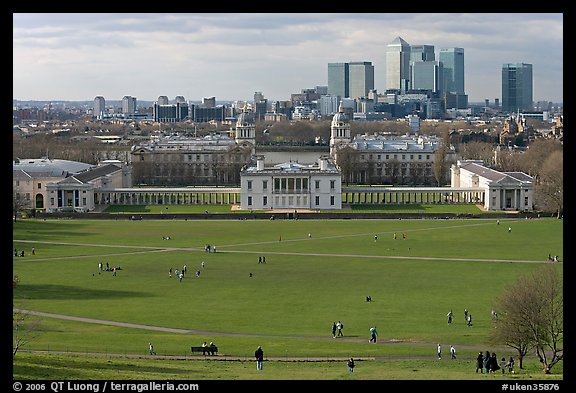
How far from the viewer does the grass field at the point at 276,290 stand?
2602 cm

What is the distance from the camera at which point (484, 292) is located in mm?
37656

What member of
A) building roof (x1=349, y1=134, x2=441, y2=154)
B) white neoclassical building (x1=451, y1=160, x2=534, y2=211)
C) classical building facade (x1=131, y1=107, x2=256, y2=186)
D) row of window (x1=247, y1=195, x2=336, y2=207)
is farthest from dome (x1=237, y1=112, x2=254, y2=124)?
white neoclassical building (x1=451, y1=160, x2=534, y2=211)

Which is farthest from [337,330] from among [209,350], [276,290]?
[276,290]

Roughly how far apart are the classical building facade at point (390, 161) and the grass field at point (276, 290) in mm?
28075

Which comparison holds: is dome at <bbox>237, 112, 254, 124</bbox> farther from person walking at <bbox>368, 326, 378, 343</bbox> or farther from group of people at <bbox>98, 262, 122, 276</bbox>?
person walking at <bbox>368, 326, 378, 343</bbox>

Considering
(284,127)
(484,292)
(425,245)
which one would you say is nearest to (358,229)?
(425,245)

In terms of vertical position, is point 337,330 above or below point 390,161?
below

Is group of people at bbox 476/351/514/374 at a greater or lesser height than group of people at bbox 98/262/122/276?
greater

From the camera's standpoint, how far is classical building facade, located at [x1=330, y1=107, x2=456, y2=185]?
91250 millimetres

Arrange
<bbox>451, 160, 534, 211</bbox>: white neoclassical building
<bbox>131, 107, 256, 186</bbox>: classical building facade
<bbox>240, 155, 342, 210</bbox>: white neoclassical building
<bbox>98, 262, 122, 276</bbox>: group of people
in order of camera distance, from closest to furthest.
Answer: <bbox>98, 262, 122, 276</bbox>: group of people, <bbox>451, 160, 534, 211</bbox>: white neoclassical building, <bbox>240, 155, 342, 210</bbox>: white neoclassical building, <bbox>131, 107, 256, 186</bbox>: classical building facade

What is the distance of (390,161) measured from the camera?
93.9 m

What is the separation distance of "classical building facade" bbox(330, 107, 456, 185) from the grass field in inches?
1105

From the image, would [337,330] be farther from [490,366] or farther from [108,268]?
[108,268]

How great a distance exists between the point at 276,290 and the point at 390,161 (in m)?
56.5
